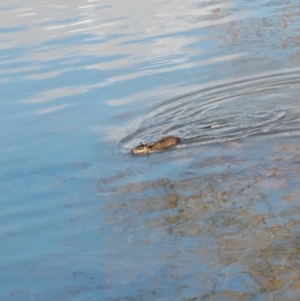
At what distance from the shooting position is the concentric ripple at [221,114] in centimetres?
787

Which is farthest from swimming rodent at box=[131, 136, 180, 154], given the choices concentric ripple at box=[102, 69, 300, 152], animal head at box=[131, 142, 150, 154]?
concentric ripple at box=[102, 69, 300, 152]

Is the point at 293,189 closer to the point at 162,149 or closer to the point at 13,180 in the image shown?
the point at 162,149

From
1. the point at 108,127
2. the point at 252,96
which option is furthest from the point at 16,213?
the point at 252,96

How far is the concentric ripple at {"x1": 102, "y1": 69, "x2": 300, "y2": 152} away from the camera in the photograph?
25.8 feet

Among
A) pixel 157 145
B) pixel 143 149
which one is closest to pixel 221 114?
pixel 157 145

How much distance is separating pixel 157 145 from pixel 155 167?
1.40 ft

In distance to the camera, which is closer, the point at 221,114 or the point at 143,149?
the point at 143,149

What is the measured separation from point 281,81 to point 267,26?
3542 millimetres

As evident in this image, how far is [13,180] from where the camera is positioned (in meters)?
7.18

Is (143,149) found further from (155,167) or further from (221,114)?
(221,114)

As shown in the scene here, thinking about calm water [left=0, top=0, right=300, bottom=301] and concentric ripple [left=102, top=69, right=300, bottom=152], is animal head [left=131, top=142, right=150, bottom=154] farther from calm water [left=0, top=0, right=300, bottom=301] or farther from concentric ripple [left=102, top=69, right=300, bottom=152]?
concentric ripple [left=102, top=69, right=300, bottom=152]

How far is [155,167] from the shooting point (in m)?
7.13

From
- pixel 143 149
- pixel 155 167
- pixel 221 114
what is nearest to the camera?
pixel 155 167

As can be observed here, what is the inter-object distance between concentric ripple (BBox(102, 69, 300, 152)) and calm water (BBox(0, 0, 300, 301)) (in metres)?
0.03
